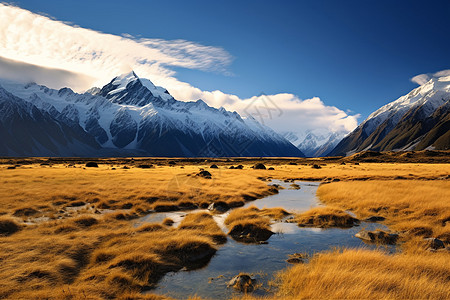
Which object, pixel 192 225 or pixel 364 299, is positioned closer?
pixel 364 299

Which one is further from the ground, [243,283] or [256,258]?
[243,283]

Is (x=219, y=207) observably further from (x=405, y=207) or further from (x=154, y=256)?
(x=405, y=207)

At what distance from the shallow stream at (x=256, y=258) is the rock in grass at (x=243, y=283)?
267 mm

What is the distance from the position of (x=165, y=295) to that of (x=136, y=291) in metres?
1.16

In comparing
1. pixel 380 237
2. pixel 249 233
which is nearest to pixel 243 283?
pixel 249 233

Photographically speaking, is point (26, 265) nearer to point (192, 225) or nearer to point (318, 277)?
point (192, 225)

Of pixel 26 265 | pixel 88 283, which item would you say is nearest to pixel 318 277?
pixel 88 283

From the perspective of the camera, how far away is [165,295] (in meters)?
10.2

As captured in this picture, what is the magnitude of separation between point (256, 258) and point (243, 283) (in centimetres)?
339

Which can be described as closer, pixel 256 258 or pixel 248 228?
pixel 256 258

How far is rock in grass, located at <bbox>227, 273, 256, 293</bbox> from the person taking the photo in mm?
10493

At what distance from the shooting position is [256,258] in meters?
13.9

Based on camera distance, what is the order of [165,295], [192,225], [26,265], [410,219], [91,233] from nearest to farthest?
[165,295], [26,265], [91,233], [192,225], [410,219]

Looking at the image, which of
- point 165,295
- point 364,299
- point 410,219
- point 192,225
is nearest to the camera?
point 364,299
